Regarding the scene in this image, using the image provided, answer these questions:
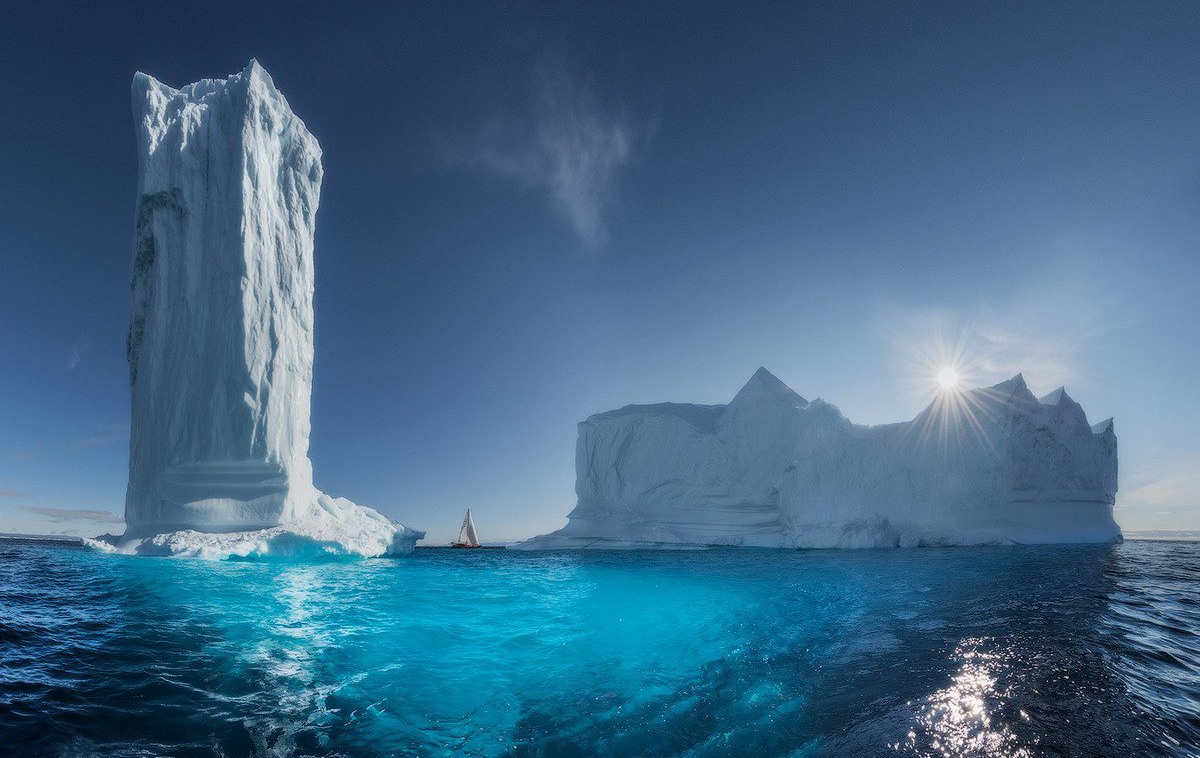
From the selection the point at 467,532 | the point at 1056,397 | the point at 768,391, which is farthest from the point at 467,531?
the point at 1056,397

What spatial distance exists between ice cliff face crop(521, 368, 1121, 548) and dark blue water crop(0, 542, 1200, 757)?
59.7 feet

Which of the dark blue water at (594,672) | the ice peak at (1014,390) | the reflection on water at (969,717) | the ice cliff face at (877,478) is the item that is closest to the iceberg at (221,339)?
the dark blue water at (594,672)

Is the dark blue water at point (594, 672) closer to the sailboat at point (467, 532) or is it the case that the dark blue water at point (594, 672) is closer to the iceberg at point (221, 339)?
the iceberg at point (221, 339)

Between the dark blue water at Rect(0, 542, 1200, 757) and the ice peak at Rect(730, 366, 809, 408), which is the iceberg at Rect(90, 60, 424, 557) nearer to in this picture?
the dark blue water at Rect(0, 542, 1200, 757)

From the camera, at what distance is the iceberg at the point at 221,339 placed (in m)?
16.6

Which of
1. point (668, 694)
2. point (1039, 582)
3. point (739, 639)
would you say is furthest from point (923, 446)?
point (668, 694)

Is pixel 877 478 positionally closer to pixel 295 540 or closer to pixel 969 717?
pixel 969 717

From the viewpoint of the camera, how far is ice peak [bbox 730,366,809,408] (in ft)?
105

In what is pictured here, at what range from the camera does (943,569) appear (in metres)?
13.5

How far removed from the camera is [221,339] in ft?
57.0

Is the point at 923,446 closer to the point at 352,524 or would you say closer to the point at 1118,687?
the point at 1118,687

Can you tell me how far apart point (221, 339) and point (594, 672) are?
1832 cm

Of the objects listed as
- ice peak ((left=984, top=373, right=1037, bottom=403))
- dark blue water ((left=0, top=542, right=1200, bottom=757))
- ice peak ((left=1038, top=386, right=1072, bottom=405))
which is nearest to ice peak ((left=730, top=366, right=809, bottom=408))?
ice peak ((left=984, top=373, right=1037, bottom=403))

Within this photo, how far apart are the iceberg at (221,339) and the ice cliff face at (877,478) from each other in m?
19.2
